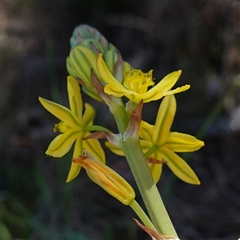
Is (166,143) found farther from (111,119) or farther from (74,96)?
(111,119)

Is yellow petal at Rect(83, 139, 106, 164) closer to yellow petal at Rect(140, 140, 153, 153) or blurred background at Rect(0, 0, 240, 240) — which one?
yellow petal at Rect(140, 140, 153, 153)

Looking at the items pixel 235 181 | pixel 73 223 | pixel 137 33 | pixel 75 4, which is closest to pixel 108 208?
pixel 73 223

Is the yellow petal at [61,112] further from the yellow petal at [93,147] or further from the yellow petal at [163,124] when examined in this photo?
the yellow petal at [163,124]

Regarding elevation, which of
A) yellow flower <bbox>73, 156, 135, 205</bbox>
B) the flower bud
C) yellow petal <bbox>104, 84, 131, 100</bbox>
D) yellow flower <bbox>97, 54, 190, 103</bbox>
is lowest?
yellow flower <bbox>73, 156, 135, 205</bbox>

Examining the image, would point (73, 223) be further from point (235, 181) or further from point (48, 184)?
point (235, 181)

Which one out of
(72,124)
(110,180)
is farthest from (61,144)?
(110,180)

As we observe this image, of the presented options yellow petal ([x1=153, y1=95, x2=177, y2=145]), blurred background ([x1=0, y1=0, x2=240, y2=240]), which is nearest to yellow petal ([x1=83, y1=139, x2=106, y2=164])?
yellow petal ([x1=153, y1=95, x2=177, y2=145])

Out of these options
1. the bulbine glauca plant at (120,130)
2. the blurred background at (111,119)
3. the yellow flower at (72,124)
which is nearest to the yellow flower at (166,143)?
the bulbine glauca plant at (120,130)
